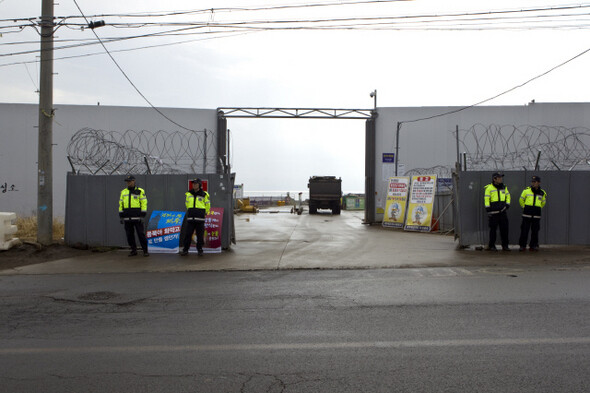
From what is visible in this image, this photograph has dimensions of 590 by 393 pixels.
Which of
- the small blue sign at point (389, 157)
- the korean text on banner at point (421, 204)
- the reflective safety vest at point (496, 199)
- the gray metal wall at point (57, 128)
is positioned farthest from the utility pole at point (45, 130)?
the small blue sign at point (389, 157)

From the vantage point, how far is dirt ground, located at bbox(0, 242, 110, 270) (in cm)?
1024

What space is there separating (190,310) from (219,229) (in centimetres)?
555

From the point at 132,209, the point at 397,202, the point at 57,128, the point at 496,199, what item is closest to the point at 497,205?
the point at 496,199

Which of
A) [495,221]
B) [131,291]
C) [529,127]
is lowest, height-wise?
[131,291]

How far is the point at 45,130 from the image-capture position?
461 inches

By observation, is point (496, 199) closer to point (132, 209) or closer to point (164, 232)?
point (164, 232)

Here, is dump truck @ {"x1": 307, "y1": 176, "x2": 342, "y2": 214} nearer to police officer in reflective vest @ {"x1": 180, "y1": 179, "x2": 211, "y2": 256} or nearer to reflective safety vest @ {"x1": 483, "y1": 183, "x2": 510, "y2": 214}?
reflective safety vest @ {"x1": 483, "y1": 183, "x2": 510, "y2": 214}

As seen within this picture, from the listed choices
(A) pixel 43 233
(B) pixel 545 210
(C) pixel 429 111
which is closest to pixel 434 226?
(B) pixel 545 210

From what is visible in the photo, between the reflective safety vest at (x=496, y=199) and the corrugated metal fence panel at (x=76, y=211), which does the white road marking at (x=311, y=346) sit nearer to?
the reflective safety vest at (x=496, y=199)

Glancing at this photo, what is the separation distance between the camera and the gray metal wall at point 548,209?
1159cm

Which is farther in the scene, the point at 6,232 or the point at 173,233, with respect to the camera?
the point at 173,233

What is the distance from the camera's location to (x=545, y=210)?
1166 cm

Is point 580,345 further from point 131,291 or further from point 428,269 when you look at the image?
point 131,291

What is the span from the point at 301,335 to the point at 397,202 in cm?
1570
